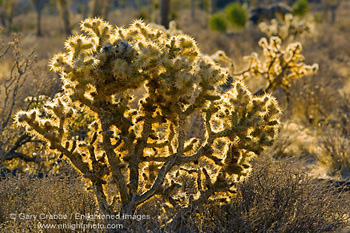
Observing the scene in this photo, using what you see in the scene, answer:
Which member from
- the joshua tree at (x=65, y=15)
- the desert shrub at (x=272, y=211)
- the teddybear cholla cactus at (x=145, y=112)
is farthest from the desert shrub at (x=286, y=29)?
the joshua tree at (x=65, y=15)

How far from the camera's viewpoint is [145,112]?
3158mm

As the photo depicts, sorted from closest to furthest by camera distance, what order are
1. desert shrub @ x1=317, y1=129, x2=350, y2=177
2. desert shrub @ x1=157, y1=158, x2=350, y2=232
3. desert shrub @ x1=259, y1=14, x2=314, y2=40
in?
desert shrub @ x1=157, y1=158, x2=350, y2=232 < desert shrub @ x1=317, y1=129, x2=350, y2=177 < desert shrub @ x1=259, y1=14, x2=314, y2=40

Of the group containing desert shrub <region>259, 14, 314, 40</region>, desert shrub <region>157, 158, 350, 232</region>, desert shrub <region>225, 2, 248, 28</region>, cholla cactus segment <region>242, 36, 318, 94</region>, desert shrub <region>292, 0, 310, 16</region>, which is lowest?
desert shrub <region>157, 158, 350, 232</region>

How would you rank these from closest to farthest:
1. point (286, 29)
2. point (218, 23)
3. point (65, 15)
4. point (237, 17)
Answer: point (286, 29)
point (65, 15)
point (218, 23)
point (237, 17)

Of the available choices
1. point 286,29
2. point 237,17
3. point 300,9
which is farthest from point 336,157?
point 300,9

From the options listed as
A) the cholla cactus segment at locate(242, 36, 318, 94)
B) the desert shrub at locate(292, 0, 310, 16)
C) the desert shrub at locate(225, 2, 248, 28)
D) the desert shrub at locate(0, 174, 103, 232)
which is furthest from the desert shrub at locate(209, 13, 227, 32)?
the desert shrub at locate(0, 174, 103, 232)

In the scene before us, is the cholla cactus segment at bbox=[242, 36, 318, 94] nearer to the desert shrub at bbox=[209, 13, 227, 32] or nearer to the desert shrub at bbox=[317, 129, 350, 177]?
the desert shrub at bbox=[317, 129, 350, 177]

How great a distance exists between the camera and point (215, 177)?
325cm

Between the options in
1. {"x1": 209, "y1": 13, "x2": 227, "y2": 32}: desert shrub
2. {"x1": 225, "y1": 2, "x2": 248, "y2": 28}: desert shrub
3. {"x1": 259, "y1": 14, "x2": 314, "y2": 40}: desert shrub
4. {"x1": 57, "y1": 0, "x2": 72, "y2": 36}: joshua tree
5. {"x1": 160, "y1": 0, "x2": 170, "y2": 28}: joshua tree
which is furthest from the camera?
{"x1": 225, "y1": 2, "x2": 248, "y2": 28}: desert shrub

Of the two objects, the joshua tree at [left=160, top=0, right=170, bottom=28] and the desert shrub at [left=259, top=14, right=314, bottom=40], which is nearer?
the desert shrub at [left=259, top=14, right=314, bottom=40]

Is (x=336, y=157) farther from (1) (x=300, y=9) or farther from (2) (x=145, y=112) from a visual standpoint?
(1) (x=300, y=9)

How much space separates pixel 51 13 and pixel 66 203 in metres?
58.0

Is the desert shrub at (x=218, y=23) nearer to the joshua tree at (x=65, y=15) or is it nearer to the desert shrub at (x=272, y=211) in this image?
the joshua tree at (x=65, y=15)

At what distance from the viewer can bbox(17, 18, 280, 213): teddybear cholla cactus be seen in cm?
285
